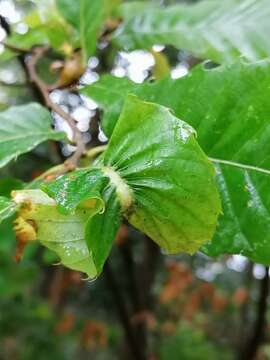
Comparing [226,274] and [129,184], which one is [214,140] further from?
[226,274]

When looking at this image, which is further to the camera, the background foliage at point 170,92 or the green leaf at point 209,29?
the green leaf at point 209,29

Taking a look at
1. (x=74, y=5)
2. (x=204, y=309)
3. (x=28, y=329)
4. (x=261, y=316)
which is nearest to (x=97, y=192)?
(x=74, y=5)

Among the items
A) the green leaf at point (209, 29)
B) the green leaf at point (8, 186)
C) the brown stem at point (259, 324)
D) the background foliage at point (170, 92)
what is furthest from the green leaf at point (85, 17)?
the brown stem at point (259, 324)

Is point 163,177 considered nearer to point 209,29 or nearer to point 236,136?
point 236,136

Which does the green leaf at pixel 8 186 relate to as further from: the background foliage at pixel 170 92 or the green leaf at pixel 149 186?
the green leaf at pixel 149 186

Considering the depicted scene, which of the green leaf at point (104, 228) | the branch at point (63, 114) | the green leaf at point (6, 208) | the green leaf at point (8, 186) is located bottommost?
the green leaf at point (8, 186)

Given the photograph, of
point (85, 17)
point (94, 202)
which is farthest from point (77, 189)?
point (85, 17)

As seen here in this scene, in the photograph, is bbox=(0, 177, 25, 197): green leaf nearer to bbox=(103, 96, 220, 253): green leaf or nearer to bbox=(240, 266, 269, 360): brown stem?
bbox=(103, 96, 220, 253): green leaf
